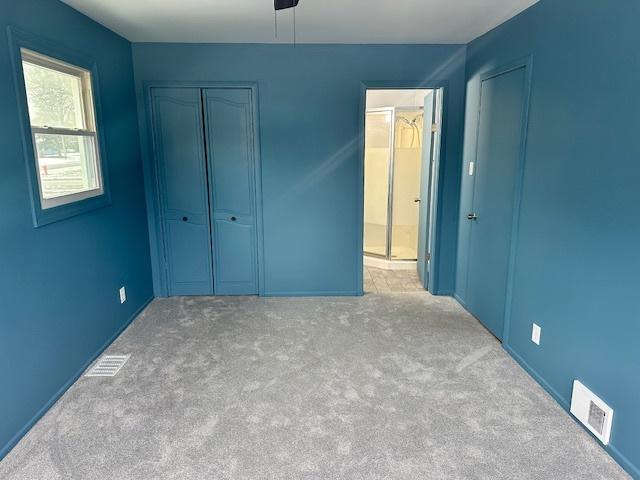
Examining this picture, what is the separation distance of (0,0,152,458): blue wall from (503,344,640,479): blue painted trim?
297 cm

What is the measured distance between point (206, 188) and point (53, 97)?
160cm

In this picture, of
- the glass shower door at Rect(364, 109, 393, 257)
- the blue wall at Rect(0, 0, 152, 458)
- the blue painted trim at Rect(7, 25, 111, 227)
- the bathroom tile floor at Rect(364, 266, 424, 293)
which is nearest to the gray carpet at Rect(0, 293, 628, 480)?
the blue wall at Rect(0, 0, 152, 458)

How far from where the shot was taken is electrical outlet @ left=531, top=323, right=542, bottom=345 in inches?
106

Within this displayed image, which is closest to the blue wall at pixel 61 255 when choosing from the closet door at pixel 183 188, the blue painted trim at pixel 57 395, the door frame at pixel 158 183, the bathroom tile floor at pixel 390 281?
the blue painted trim at pixel 57 395

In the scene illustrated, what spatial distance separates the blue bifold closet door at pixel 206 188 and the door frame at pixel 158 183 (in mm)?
32

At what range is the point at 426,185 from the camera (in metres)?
4.40

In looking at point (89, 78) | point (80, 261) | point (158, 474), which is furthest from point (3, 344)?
point (89, 78)

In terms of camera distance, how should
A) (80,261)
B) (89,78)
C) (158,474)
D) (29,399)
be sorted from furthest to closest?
(89,78) < (80,261) < (29,399) < (158,474)

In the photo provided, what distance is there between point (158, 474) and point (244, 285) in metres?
2.47

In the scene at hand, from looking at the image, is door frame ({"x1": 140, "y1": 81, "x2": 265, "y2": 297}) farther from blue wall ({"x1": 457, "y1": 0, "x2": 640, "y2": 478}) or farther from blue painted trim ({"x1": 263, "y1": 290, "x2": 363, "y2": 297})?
blue wall ({"x1": 457, "y1": 0, "x2": 640, "y2": 478})

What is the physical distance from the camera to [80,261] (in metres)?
2.85

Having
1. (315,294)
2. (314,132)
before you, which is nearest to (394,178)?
(314,132)

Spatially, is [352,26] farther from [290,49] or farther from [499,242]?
[499,242]

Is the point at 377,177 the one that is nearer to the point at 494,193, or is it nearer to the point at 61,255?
the point at 494,193
